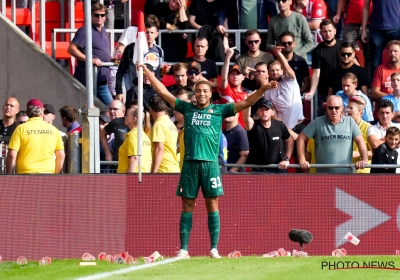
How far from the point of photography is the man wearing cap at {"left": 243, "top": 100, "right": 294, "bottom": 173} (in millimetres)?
15977

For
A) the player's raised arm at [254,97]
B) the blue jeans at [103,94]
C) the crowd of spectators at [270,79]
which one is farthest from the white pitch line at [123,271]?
the blue jeans at [103,94]

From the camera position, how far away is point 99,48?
63.2 ft

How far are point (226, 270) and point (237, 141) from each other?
5.29 metres

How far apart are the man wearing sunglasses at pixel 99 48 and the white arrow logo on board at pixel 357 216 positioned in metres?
5.54

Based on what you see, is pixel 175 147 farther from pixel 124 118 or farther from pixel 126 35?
pixel 126 35

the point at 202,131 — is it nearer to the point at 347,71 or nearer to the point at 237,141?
the point at 237,141

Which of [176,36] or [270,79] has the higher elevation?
[176,36]

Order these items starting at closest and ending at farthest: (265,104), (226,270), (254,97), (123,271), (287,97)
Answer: (226,270), (123,271), (254,97), (265,104), (287,97)

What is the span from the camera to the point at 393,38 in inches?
754

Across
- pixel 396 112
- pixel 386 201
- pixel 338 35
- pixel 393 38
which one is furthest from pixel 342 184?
pixel 338 35

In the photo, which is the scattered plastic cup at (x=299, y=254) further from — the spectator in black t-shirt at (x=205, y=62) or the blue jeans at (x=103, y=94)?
the blue jeans at (x=103, y=94)

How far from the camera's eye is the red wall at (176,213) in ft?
49.0

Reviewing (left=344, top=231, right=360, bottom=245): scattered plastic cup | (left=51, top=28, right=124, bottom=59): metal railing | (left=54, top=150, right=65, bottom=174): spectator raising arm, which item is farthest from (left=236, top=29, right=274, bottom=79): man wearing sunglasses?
(left=344, top=231, right=360, bottom=245): scattered plastic cup

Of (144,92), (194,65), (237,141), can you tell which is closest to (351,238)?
(237,141)
